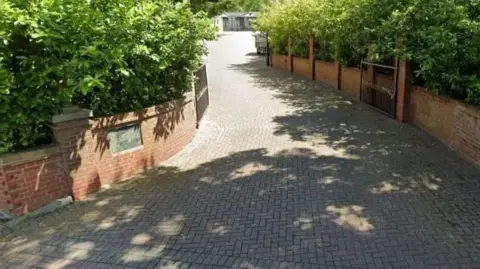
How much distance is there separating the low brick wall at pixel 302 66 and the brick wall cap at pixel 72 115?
12.5 m

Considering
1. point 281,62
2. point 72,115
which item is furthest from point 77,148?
point 281,62

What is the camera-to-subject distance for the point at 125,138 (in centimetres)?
614

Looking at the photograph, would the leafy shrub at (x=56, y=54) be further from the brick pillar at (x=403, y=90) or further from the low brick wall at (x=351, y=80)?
the low brick wall at (x=351, y=80)

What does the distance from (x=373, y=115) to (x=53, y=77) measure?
24.7ft

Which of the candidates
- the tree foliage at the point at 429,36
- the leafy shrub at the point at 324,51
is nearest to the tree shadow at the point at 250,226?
the tree foliage at the point at 429,36

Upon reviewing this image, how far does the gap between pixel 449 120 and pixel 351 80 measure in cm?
583

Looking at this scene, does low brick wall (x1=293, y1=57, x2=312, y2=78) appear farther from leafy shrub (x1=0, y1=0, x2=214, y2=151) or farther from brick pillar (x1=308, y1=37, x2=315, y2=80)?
leafy shrub (x1=0, y1=0, x2=214, y2=151)

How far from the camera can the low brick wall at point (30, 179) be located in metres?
4.72

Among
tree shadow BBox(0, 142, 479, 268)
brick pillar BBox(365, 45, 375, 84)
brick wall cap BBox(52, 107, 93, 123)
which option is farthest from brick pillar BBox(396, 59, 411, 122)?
brick wall cap BBox(52, 107, 93, 123)

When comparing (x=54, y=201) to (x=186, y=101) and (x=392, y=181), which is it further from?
(x=392, y=181)

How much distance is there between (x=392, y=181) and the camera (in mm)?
5613

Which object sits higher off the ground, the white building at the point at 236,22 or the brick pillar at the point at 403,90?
the white building at the point at 236,22

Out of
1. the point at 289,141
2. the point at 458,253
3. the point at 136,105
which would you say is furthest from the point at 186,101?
the point at 458,253

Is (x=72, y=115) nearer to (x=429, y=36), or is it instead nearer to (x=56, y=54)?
(x=56, y=54)
